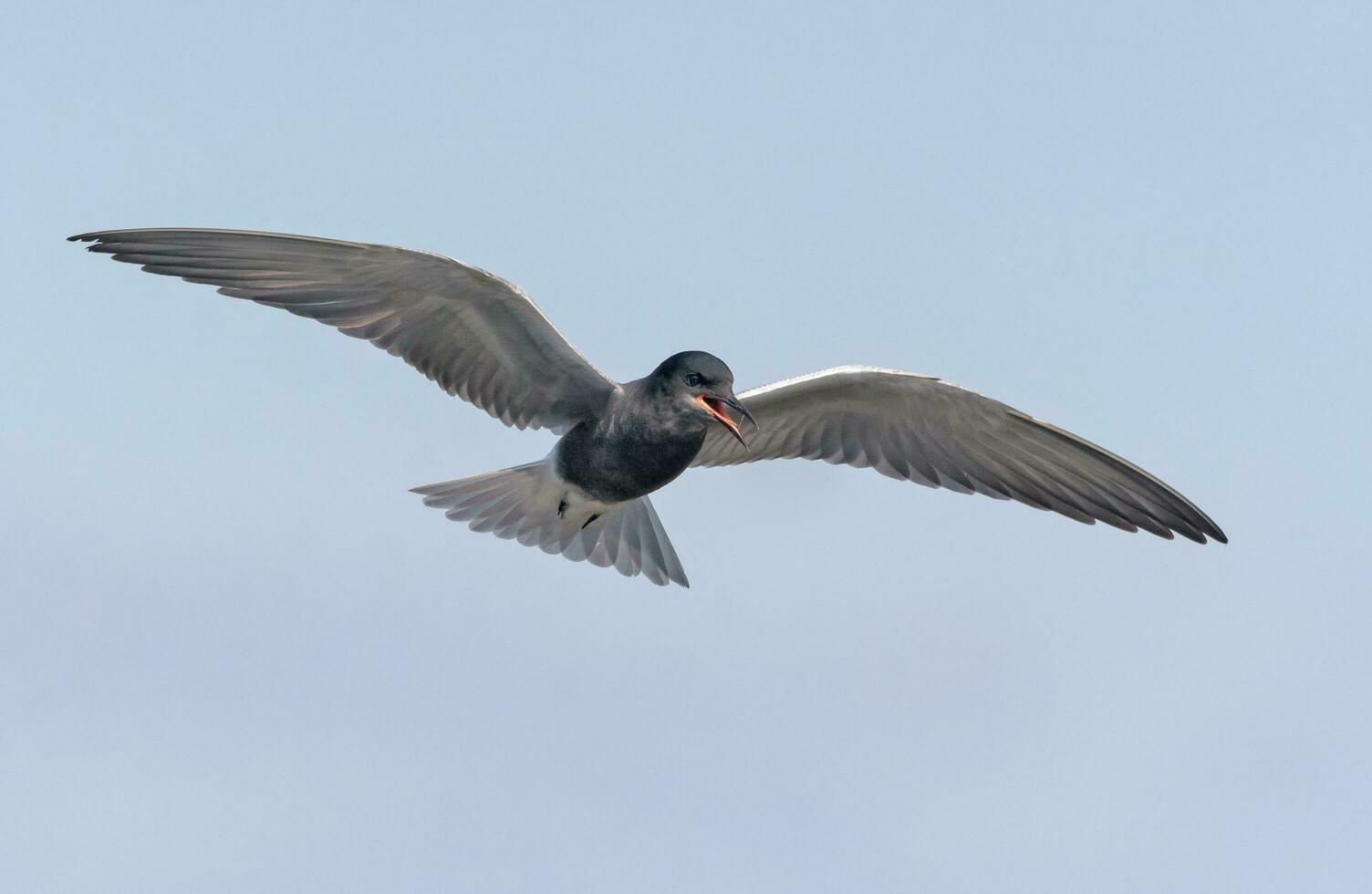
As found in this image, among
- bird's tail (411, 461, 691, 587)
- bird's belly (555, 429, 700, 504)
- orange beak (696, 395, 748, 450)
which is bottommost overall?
bird's tail (411, 461, 691, 587)

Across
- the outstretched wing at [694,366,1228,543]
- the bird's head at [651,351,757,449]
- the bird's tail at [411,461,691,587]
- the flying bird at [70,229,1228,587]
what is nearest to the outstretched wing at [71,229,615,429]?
the flying bird at [70,229,1228,587]

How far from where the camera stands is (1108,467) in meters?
11.2

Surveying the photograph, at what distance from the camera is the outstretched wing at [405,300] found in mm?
9953

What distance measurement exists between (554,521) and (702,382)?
184 centimetres

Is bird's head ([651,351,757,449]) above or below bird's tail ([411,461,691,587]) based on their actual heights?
above

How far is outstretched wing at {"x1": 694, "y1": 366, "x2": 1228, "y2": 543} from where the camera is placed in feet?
36.2

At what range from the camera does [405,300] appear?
1021 cm

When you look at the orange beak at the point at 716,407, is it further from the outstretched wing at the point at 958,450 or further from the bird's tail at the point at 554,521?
the bird's tail at the point at 554,521

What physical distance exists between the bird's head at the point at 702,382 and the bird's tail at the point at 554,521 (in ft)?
4.43

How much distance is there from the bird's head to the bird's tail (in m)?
1.35

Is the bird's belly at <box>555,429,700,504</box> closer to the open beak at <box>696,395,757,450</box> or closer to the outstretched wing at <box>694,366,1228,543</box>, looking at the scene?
the open beak at <box>696,395,757,450</box>

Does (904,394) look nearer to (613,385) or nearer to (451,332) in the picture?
(613,385)

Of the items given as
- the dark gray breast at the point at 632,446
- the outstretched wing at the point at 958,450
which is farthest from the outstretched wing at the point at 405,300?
the outstretched wing at the point at 958,450

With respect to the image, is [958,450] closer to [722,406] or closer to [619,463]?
[722,406]
